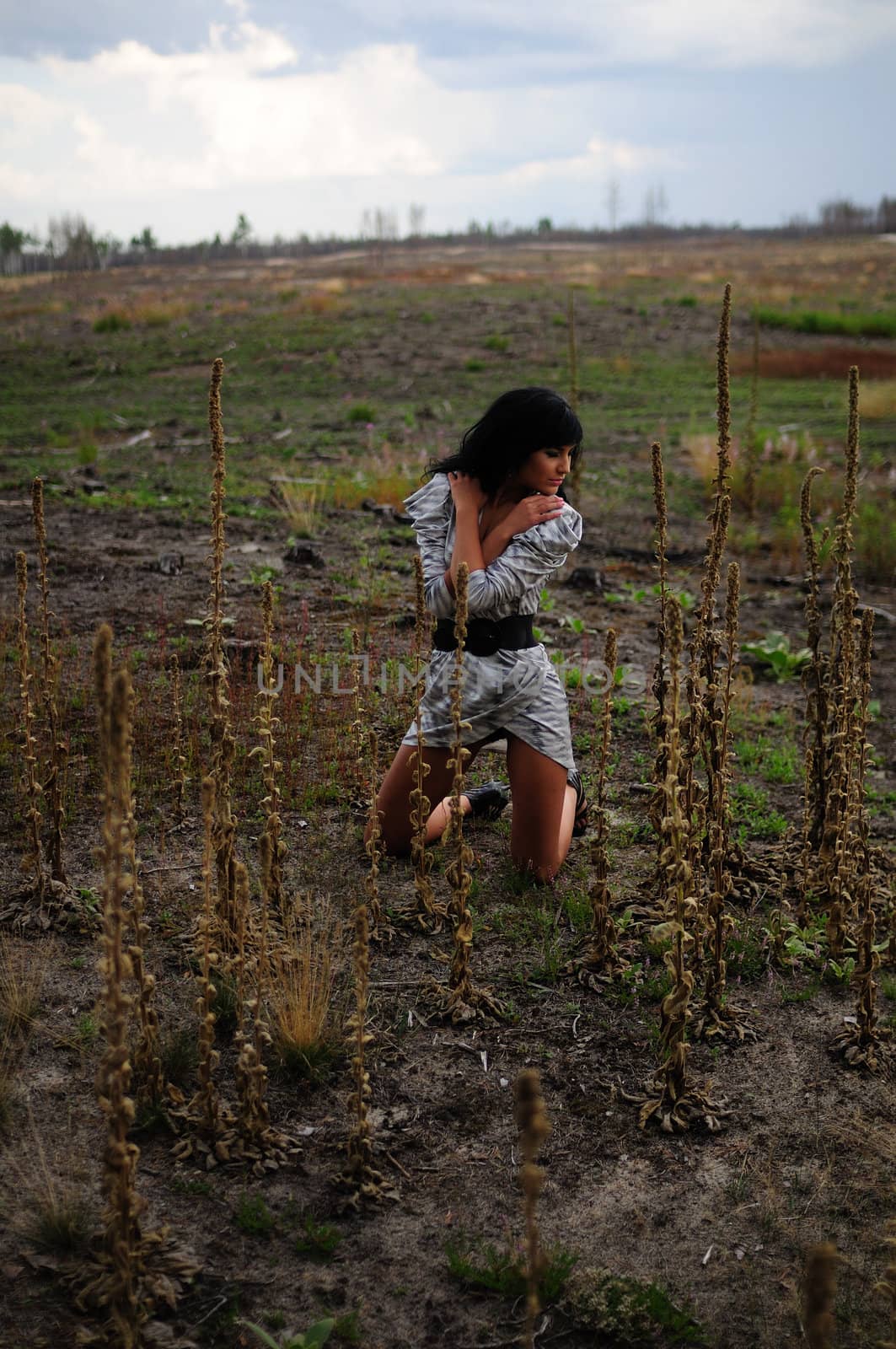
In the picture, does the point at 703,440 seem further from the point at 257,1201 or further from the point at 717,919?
the point at 257,1201

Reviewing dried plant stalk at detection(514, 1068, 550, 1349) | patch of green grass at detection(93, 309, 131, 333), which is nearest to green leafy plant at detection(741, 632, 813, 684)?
dried plant stalk at detection(514, 1068, 550, 1349)

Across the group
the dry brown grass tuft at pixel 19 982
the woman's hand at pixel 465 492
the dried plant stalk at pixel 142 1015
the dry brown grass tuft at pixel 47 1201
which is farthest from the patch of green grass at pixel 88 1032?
the woman's hand at pixel 465 492

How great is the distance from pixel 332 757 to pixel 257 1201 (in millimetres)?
2350

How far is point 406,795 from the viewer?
12.3 ft

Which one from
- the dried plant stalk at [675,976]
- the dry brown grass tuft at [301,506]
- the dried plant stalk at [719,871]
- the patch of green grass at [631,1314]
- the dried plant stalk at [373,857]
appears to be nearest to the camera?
the patch of green grass at [631,1314]

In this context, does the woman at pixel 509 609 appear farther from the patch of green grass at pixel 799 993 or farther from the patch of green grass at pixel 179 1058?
the patch of green grass at pixel 179 1058

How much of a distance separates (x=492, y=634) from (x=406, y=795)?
25.1 inches

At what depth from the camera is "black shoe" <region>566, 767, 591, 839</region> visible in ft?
12.7

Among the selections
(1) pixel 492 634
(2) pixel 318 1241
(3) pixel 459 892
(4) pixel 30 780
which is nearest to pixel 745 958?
Result: (3) pixel 459 892

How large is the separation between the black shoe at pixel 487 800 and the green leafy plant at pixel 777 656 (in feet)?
8.63

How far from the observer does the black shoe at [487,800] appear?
4.20 m

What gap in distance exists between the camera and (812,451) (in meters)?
11.3

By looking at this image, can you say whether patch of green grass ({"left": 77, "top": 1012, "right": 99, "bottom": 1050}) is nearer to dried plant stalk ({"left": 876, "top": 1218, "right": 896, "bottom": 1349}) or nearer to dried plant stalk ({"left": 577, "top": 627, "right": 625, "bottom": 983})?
dried plant stalk ({"left": 577, "top": 627, "right": 625, "bottom": 983})

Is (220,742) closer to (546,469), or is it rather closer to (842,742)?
(546,469)
